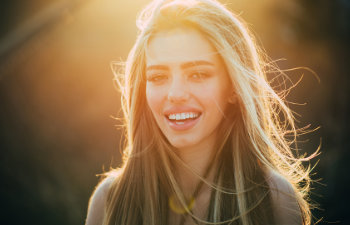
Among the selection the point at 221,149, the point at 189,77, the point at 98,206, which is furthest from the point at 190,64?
the point at 98,206

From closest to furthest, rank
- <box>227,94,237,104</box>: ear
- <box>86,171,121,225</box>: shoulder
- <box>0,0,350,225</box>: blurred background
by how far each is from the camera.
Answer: <box>227,94,237,104</box>: ear, <box>86,171,121,225</box>: shoulder, <box>0,0,350,225</box>: blurred background

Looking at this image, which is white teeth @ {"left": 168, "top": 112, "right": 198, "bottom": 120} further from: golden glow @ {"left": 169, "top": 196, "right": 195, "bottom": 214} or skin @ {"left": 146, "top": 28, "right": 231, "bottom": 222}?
golden glow @ {"left": 169, "top": 196, "right": 195, "bottom": 214}

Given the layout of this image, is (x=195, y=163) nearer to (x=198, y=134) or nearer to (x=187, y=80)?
(x=198, y=134)

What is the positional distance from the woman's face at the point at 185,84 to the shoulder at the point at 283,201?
485 mm

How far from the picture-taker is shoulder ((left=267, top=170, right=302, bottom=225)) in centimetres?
189

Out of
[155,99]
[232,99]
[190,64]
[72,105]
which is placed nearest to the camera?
[190,64]

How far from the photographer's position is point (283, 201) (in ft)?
6.29

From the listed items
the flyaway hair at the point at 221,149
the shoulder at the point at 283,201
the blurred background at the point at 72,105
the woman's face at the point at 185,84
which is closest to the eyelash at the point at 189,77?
the woman's face at the point at 185,84

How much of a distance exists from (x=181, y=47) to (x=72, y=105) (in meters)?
4.08

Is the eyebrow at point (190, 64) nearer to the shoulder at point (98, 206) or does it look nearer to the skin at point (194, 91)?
the skin at point (194, 91)

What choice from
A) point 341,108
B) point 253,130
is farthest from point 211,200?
point 341,108

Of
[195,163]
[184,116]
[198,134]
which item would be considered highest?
[184,116]

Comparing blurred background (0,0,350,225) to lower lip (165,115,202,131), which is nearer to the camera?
lower lip (165,115,202,131)

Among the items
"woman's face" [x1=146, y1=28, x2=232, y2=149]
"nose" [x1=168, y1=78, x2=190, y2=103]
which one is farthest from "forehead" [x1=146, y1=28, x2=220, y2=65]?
"nose" [x1=168, y1=78, x2=190, y2=103]
